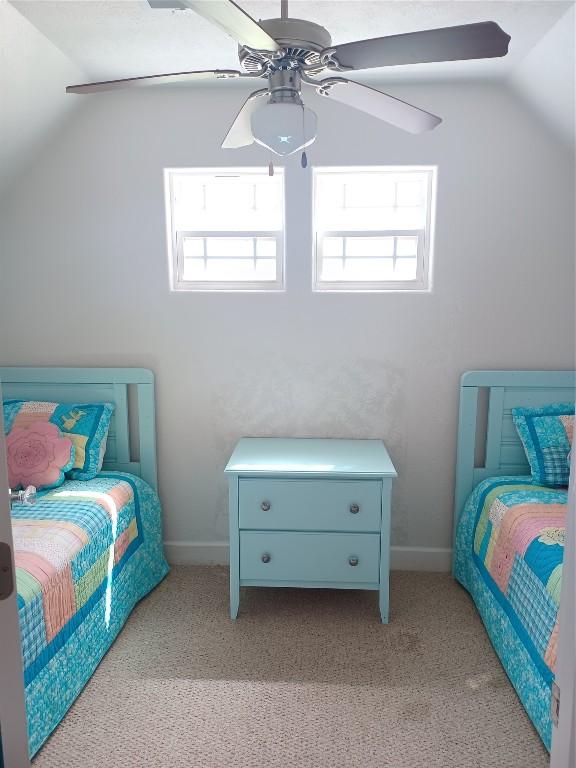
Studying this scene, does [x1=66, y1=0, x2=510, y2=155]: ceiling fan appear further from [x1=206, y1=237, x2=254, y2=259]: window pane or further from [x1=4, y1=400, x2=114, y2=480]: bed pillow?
[x1=4, y1=400, x2=114, y2=480]: bed pillow

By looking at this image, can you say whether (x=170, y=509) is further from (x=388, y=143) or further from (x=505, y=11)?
(x=505, y=11)

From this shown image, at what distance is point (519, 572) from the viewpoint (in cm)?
221

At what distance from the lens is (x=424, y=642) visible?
250 cm

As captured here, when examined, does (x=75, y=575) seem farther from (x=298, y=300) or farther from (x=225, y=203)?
(x=225, y=203)

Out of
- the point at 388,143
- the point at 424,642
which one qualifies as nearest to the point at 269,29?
the point at 388,143

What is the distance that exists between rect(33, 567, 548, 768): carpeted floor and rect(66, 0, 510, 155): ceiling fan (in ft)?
5.95

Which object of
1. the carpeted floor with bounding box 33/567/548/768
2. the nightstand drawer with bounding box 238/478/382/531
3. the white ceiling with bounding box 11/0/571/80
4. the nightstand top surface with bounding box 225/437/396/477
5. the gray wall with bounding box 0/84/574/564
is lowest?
the carpeted floor with bounding box 33/567/548/768

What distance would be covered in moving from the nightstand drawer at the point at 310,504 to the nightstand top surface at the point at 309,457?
0.17ft

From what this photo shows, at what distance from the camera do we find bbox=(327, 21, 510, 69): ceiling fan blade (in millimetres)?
1163

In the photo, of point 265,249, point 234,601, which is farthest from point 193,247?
point 234,601

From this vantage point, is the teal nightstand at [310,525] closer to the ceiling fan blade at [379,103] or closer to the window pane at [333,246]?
the window pane at [333,246]

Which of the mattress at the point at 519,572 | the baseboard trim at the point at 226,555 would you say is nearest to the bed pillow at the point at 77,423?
the baseboard trim at the point at 226,555

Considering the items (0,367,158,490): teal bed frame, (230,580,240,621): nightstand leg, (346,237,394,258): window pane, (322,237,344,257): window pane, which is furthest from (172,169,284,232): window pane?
(230,580,240,621): nightstand leg

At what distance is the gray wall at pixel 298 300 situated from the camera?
9.23ft
